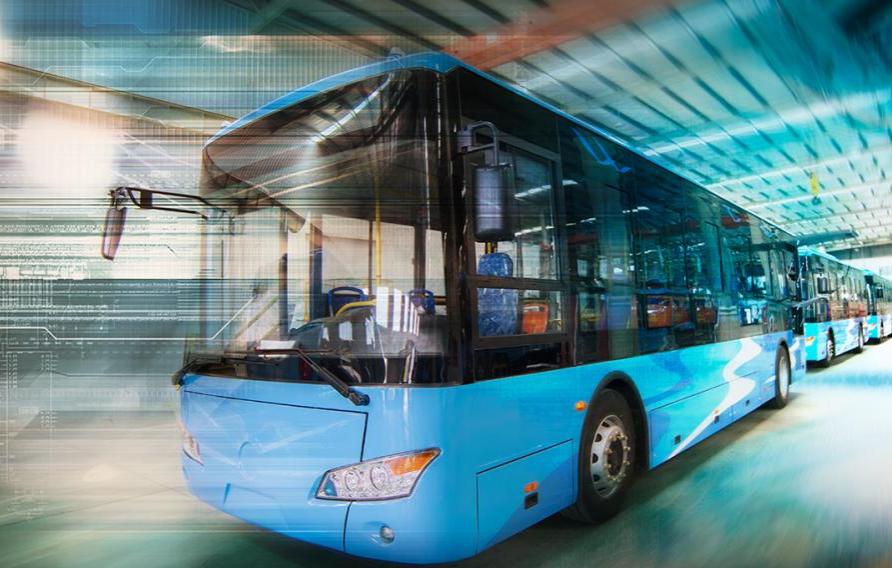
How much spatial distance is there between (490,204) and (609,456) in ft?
6.56

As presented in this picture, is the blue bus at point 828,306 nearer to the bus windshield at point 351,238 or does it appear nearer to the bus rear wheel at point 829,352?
the bus rear wheel at point 829,352

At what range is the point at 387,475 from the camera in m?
2.26

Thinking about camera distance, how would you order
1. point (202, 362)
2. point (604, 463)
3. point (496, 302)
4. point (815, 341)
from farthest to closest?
point (815, 341), point (604, 463), point (202, 362), point (496, 302)

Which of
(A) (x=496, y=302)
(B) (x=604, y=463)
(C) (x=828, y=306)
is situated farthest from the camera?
(C) (x=828, y=306)

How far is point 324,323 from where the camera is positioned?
2445 mm

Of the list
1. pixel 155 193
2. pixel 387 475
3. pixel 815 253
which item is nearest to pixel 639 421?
pixel 387 475

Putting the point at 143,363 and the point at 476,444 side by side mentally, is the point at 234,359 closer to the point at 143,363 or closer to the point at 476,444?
the point at 476,444

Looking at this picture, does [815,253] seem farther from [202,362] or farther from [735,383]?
[202,362]

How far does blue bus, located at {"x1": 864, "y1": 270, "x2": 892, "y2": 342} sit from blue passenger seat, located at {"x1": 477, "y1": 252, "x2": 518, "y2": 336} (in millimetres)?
19706

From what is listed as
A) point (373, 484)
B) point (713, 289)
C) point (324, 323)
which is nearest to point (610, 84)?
point (324, 323)

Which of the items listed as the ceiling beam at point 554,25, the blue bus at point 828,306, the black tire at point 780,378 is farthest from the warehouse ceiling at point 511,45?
the blue bus at point 828,306

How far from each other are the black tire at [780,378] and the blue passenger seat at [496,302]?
19.7ft

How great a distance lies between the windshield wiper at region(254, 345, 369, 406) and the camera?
227 centimetres

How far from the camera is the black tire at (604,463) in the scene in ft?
10.6
